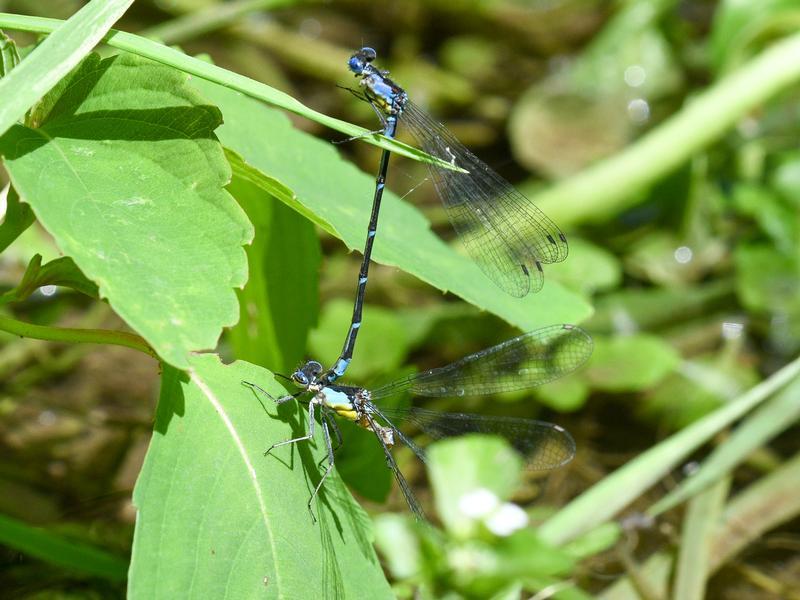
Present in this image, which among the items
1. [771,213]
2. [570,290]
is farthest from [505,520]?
[771,213]

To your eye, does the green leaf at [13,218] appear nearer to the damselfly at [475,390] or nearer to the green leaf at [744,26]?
the damselfly at [475,390]

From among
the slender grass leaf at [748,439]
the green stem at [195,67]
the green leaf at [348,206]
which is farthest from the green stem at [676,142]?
the green stem at [195,67]

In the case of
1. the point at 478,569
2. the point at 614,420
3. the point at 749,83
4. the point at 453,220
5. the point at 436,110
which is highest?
the point at 436,110

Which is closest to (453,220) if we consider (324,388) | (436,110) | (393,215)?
(393,215)

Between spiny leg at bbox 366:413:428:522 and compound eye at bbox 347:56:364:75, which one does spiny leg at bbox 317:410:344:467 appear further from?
compound eye at bbox 347:56:364:75

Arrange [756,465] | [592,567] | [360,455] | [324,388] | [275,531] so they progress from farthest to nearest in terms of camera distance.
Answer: [756,465], [592,567], [360,455], [324,388], [275,531]

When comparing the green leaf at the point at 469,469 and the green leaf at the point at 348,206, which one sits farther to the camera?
the green leaf at the point at 469,469

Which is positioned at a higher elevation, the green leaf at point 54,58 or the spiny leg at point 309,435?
the green leaf at point 54,58

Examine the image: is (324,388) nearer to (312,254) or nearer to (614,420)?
(312,254)

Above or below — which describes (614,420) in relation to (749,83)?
below
